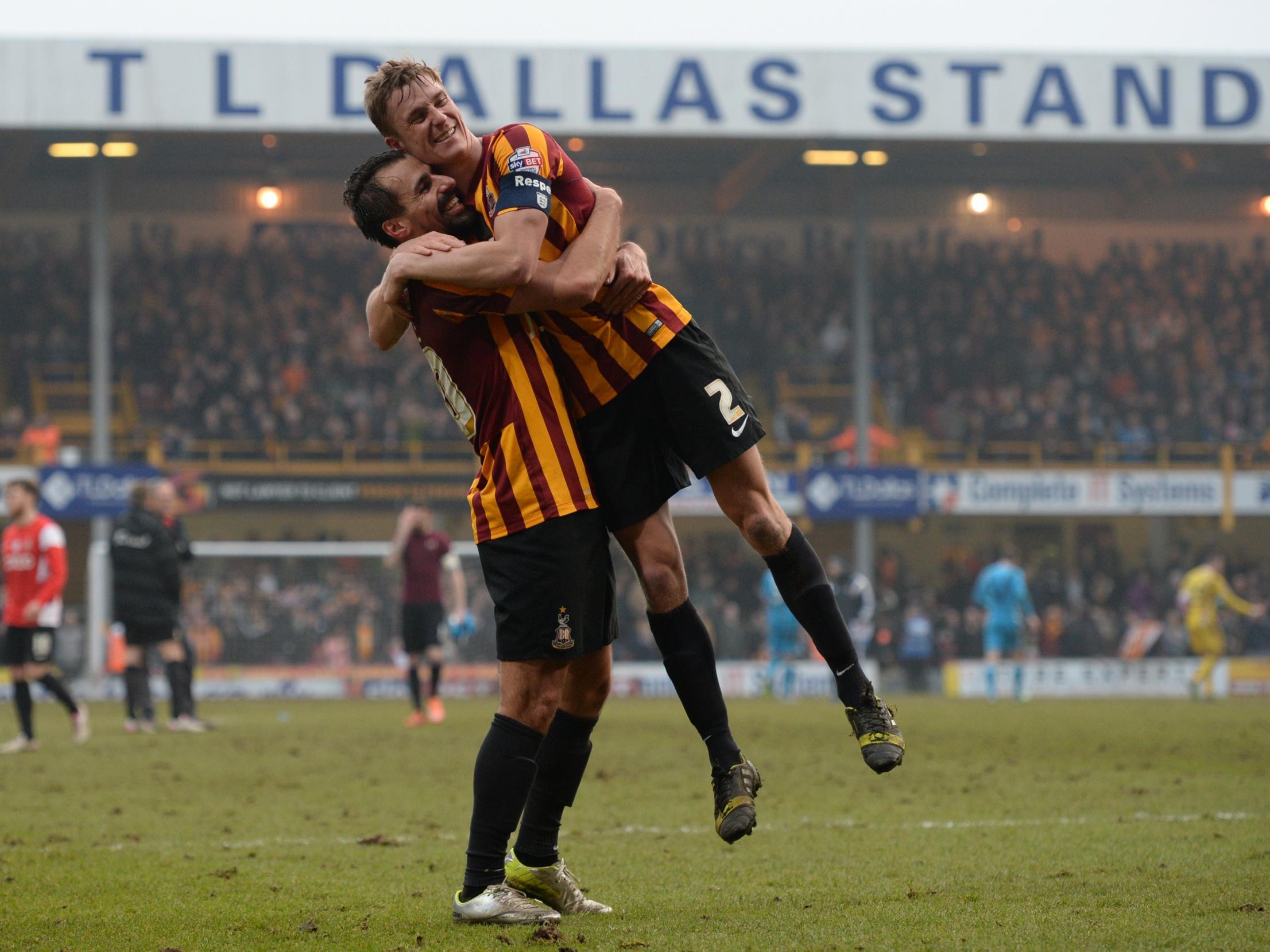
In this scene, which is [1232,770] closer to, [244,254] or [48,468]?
[48,468]

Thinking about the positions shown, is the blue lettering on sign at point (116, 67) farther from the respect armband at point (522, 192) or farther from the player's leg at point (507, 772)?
the player's leg at point (507, 772)

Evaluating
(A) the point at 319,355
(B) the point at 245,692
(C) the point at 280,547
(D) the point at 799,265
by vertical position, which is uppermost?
(D) the point at 799,265

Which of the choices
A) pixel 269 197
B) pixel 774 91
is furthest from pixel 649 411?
pixel 269 197

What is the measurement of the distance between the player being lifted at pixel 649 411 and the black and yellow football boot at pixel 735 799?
0.05 feet

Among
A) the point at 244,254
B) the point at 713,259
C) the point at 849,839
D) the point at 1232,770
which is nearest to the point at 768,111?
the point at 713,259

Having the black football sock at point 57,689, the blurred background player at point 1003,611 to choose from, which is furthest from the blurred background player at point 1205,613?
the black football sock at point 57,689

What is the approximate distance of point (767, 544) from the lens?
452 cm

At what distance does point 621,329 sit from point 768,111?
21053 millimetres

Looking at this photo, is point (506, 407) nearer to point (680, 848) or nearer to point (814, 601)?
point (814, 601)

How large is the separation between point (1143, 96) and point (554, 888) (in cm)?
2329

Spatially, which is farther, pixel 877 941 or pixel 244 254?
pixel 244 254

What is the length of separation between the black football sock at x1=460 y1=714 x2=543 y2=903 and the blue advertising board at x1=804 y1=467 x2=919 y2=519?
2105cm

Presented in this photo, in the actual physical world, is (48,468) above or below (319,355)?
below

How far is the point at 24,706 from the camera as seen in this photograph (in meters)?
12.1
